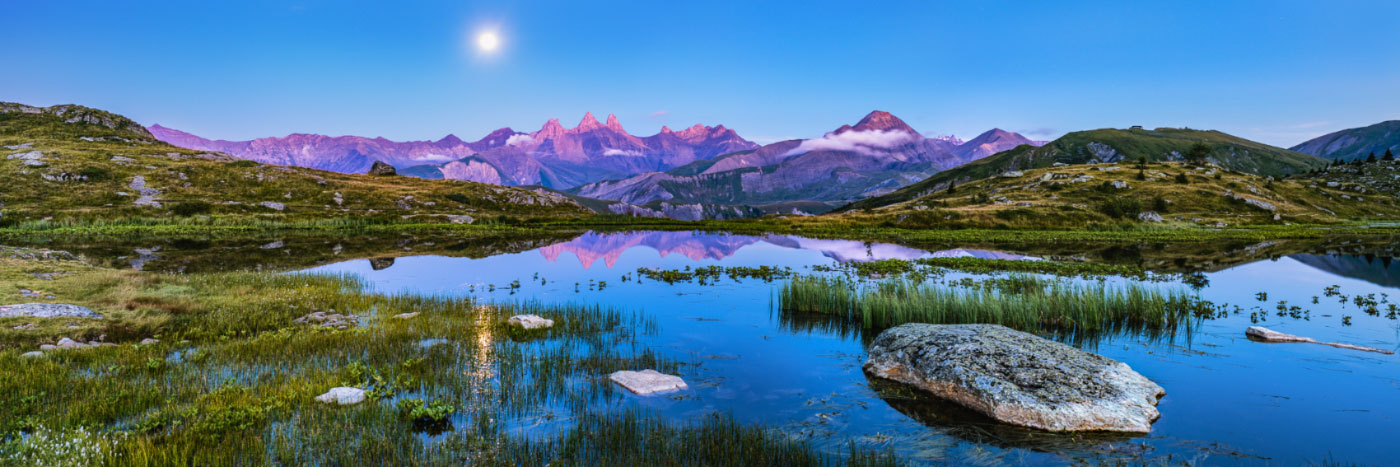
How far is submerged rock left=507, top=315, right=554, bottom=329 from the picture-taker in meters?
21.4

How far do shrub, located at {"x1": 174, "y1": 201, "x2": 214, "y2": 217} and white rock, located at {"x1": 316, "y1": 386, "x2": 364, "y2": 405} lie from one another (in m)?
132

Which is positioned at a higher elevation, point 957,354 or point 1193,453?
point 957,354

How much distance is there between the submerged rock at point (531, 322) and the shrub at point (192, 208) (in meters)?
127

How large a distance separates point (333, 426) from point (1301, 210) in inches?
7879

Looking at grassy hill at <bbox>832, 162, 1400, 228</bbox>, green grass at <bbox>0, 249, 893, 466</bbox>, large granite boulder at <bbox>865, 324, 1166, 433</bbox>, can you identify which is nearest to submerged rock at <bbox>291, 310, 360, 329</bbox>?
green grass at <bbox>0, 249, 893, 466</bbox>

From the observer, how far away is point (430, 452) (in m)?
9.97

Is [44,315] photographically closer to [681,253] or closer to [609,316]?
[609,316]

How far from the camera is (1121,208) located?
4843 inches

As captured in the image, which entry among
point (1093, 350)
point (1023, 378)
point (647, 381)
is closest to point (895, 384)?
point (1023, 378)

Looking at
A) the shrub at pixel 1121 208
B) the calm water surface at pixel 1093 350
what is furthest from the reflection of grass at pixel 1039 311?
the shrub at pixel 1121 208

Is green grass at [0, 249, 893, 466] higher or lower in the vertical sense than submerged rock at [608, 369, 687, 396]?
higher

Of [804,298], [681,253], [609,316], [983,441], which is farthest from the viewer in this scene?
[681,253]

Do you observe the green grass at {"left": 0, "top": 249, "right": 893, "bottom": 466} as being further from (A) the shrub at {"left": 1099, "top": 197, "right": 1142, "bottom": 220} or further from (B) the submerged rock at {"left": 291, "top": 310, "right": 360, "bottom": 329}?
(A) the shrub at {"left": 1099, "top": 197, "right": 1142, "bottom": 220}

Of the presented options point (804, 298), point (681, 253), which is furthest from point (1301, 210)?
point (804, 298)
